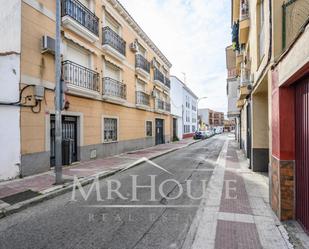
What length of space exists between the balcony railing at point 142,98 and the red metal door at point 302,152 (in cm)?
1380

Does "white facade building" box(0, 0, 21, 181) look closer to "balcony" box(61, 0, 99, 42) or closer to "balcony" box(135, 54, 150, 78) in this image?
"balcony" box(61, 0, 99, 42)

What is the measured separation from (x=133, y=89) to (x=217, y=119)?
83.5 metres

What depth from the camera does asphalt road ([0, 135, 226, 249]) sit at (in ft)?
11.1

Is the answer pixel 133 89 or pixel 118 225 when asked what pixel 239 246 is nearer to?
pixel 118 225

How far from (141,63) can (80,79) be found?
8011 millimetres

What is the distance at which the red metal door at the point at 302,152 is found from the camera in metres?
3.45

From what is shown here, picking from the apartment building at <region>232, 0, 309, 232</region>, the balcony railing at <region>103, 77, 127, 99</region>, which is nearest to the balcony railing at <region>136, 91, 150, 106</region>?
the balcony railing at <region>103, 77, 127, 99</region>

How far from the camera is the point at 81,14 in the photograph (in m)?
10.4

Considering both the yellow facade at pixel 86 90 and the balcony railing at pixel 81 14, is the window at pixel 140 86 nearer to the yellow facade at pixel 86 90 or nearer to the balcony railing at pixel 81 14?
the yellow facade at pixel 86 90

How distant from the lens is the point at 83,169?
8789mm

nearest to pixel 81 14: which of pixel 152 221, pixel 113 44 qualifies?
pixel 113 44

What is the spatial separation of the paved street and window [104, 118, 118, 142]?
21.7 feet

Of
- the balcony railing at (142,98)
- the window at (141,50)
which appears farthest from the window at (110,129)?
the window at (141,50)

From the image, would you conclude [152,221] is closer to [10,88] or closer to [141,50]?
[10,88]
